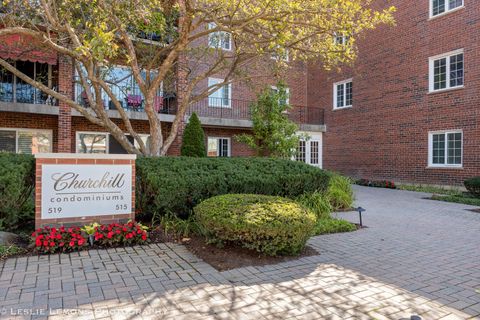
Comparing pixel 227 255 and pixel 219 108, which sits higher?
pixel 219 108

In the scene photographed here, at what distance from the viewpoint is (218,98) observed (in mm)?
16875

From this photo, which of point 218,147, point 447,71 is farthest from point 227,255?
point 447,71

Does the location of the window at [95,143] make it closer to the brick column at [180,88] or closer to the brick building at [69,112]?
the brick building at [69,112]

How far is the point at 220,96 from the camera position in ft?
56.2

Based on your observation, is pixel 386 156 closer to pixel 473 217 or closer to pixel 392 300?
pixel 473 217

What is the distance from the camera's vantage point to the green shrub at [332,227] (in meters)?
6.52

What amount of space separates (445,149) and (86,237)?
545 inches

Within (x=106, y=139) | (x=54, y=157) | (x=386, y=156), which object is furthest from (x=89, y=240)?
(x=386, y=156)

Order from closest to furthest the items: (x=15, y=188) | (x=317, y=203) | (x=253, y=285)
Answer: (x=253, y=285) → (x=15, y=188) → (x=317, y=203)

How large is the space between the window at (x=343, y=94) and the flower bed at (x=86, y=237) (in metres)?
15.5

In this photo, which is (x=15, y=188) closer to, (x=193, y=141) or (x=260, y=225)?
(x=260, y=225)

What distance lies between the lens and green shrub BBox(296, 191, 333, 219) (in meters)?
7.57

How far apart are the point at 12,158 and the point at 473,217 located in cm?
A: 1006

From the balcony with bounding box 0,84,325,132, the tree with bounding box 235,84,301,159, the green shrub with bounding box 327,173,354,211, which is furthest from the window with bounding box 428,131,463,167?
the green shrub with bounding box 327,173,354,211
